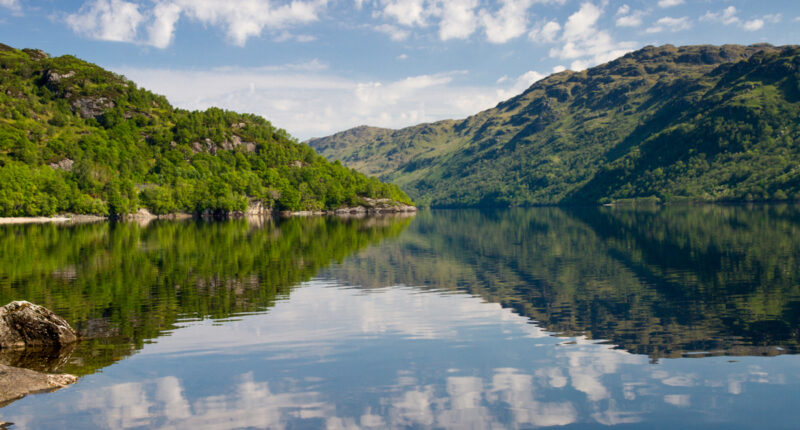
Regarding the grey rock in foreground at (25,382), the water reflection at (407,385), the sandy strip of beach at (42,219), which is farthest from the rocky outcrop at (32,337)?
the sandy strip of beach at (42,219)

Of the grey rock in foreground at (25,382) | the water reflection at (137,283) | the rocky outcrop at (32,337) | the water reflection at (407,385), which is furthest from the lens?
the water reflection at (137,283)

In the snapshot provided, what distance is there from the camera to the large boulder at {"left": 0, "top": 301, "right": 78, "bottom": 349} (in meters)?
27.2

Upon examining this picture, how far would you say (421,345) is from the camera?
1088 inches

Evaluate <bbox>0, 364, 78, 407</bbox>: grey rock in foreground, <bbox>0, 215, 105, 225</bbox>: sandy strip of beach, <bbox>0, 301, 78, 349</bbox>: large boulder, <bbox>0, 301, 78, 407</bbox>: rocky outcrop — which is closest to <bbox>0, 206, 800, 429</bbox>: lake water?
<bbox>0, 301, 78, 407</bbox>: rocky outcrop

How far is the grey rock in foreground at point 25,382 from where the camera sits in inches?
783

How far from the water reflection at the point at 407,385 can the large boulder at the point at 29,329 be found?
4.81 metres

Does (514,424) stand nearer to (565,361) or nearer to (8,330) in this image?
(565,361)

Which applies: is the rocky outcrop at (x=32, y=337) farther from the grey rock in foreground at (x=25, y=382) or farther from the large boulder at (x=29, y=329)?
the grey rock in foreground at (x=25, y=382)

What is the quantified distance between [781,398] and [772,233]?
8376cm

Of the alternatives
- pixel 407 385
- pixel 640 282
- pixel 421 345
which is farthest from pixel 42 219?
pixel 407 385

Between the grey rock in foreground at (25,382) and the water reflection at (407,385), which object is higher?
the grey rock in foreground at (25,382)

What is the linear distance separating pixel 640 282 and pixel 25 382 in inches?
1721

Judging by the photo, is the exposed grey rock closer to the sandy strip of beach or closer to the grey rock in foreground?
the grey rock in foreground

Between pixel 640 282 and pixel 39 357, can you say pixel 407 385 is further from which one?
pixel 640 282
